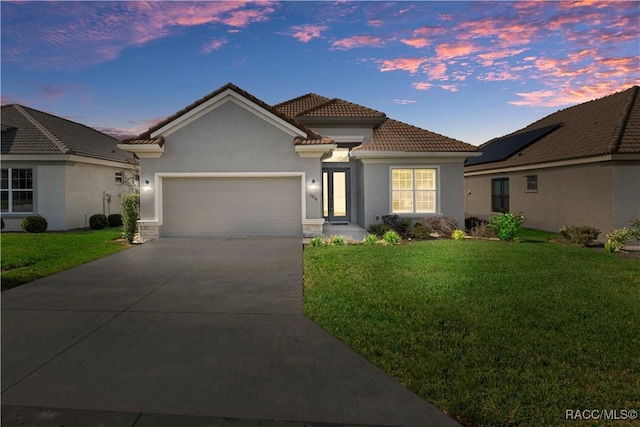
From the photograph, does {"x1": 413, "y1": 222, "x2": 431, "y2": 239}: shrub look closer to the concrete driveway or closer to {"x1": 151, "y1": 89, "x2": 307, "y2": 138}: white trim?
{"x1": 151, "y1": 89, "x2": 307, "y2": 138}: white trim

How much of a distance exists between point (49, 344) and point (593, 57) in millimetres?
20232

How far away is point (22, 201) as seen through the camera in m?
18.4

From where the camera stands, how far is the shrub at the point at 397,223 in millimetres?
15859

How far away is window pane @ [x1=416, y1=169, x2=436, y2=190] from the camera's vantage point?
16969mm

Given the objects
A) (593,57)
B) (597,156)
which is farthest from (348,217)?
(593,57)

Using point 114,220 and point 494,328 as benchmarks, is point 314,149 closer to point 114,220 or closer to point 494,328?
point 494,328

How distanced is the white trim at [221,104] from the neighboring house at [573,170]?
1092cm

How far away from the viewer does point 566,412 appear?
11.4 feet

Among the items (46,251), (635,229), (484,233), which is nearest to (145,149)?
(46,251)

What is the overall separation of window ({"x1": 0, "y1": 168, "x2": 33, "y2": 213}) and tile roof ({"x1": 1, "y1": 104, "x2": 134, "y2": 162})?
38.9 inches

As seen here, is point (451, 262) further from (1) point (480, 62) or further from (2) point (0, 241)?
(2) point (0, 241)

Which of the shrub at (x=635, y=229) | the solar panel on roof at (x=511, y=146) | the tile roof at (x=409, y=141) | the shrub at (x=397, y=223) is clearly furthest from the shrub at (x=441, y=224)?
the solar panel on roof at (x=511, y=146)

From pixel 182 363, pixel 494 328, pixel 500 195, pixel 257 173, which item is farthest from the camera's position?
pixel 500 195

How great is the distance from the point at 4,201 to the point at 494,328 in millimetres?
20903
